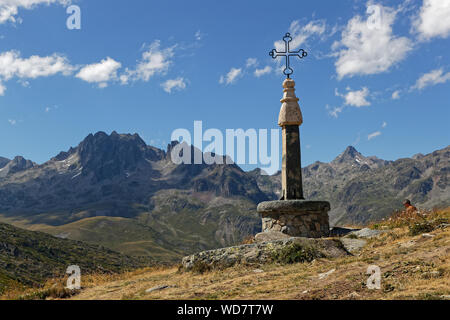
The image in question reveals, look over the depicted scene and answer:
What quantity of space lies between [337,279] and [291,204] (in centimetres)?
856

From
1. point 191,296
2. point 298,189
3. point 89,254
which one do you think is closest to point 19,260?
point 89,254

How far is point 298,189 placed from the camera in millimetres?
20547

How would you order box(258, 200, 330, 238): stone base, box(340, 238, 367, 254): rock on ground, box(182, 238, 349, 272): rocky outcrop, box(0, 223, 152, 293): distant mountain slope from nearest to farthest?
box(182, 238, 349, 272): rocky outcrop < box(340, 238, 367, 254): rock on ground < box(258, 200, 330, 238): stone base < box(0, 223, 152, 293): distant mountain slope

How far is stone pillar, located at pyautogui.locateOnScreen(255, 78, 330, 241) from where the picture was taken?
742 inches

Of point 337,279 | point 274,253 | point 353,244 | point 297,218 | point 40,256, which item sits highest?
point 297,218

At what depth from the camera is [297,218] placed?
1903 centimetres

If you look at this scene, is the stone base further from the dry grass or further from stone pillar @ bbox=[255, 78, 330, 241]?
the dry grass

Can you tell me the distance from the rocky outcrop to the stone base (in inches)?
140

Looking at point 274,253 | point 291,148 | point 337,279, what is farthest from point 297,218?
point 337,279

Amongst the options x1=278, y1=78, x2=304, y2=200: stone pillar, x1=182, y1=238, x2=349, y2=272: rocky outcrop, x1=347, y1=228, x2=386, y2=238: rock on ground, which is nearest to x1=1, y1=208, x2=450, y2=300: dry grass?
x1=182, y1=238, x2=349, y2=272: rocky outcrop

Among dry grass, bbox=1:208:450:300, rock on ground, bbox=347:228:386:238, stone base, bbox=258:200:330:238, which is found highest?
stone base, bbox=258:200:330:238

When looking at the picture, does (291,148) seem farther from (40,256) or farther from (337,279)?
(40,256)
